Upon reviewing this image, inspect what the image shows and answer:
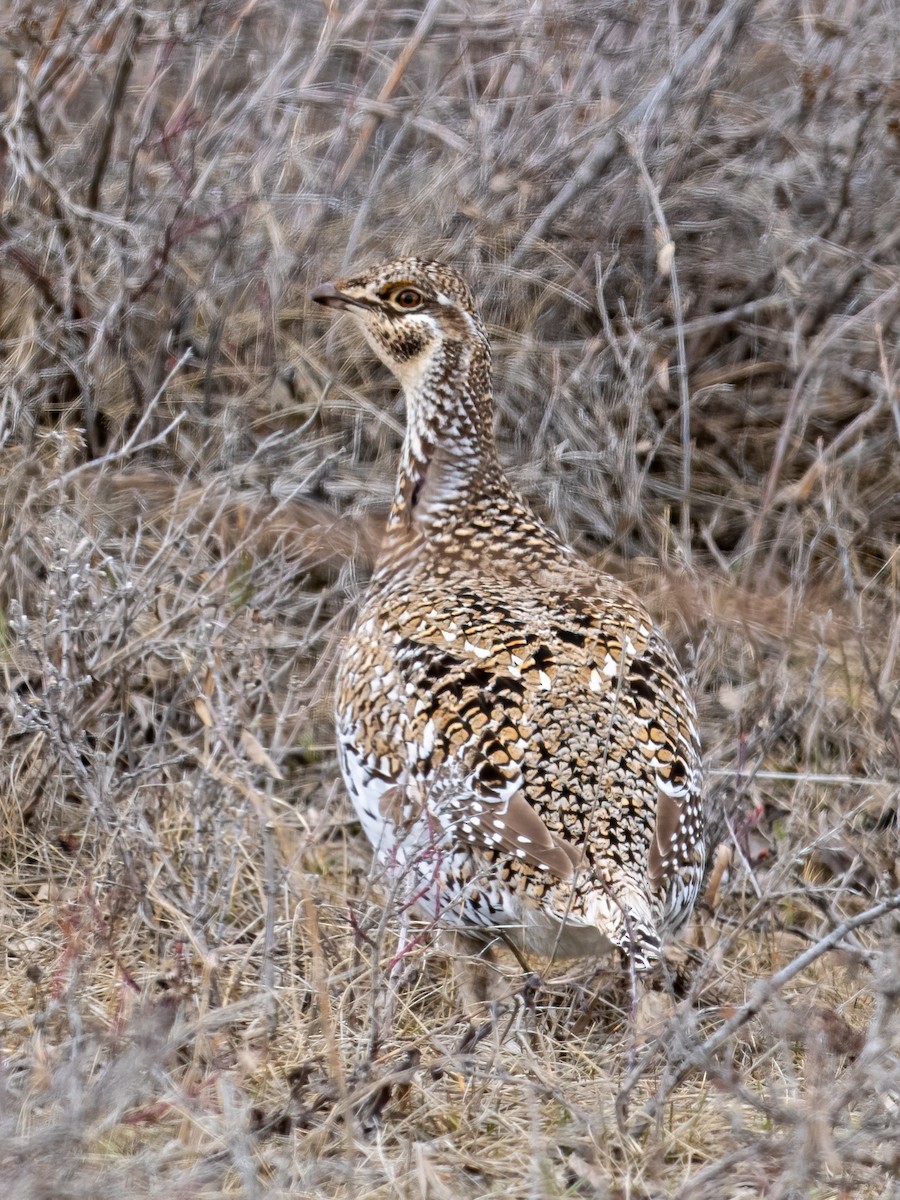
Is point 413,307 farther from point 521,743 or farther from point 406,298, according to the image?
point 521,743

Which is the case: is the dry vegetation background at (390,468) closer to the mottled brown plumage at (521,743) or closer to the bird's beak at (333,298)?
the mottled brown plumage at (521,743)

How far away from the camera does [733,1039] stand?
3623mm

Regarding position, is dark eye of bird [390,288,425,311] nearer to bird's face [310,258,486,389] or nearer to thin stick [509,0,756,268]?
bird's face [310,258,486,389]

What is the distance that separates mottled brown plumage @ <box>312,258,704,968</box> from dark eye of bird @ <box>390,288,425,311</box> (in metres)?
0.61

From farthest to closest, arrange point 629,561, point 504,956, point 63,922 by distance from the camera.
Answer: point 629,561 < point 504,956 < point 63,922

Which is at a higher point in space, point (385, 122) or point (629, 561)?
point (385, 122)

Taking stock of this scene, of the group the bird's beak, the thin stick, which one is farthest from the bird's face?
the thin stick

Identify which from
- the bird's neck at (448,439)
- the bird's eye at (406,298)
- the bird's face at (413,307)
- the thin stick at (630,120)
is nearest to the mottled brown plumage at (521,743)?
the bird's neck at (448,439)

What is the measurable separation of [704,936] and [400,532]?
4.56 feet

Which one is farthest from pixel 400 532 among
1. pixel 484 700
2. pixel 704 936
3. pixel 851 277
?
Answer: pixel 851 277

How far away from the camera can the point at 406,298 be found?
460 centimetres

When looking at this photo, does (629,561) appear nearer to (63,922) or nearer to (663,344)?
(663,344)

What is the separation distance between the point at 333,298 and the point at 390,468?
37.4 inches

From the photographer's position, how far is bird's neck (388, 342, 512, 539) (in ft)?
14.9
